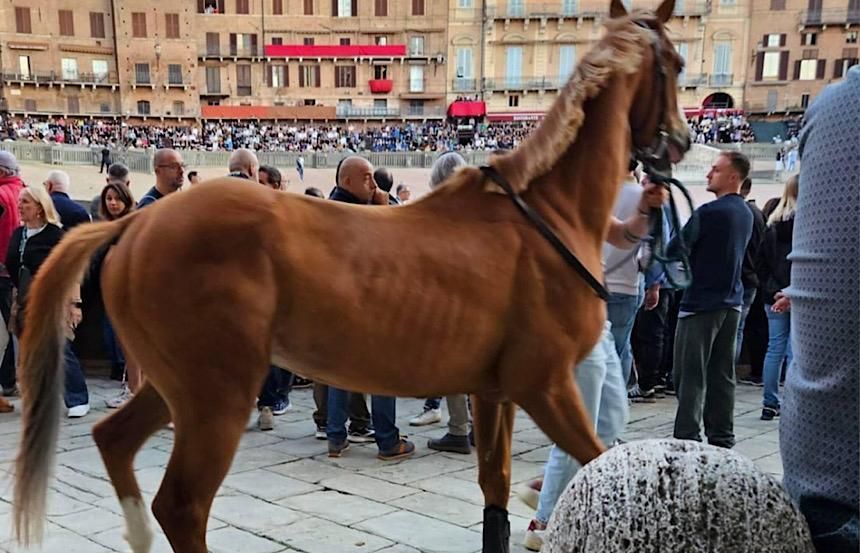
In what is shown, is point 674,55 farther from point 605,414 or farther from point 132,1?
point 132,1

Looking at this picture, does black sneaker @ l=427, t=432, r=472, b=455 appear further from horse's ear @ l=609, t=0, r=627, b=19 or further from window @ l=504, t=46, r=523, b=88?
window @ l=504, t=46, r=523, b=88

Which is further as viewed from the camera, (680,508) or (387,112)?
(387,112)

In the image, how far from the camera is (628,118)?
2932 millimetres

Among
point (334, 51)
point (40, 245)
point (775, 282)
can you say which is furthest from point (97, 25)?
point (775, 282)

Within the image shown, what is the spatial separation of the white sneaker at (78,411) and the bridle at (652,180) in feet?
14.6

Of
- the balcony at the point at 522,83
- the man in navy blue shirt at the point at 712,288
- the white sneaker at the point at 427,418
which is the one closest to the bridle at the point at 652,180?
the man in navy blue shirt at the point at 712,288

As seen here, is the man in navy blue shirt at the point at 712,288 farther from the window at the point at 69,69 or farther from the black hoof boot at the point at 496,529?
the window at the point at 69,69

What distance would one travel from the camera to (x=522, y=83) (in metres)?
57.7

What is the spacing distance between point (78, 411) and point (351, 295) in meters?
4.26

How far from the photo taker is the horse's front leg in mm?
3055

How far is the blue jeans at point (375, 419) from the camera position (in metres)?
4.91

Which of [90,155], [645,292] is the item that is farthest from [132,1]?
[645,292]

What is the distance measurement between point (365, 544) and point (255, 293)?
1567 mm

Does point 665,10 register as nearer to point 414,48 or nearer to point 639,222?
point 639,222
